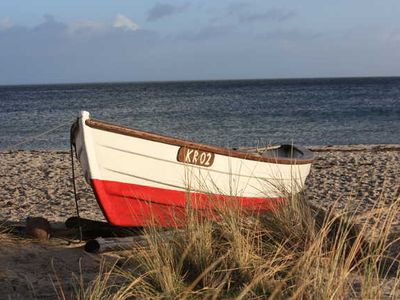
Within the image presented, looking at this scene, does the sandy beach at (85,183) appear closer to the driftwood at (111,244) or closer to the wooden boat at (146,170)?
the wooden boat at (146,170)

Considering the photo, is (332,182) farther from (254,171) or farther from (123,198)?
(123,198)

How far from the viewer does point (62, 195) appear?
1031cm

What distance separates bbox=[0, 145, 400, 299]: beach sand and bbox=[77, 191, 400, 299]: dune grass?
17.3 inches

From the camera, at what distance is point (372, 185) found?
34.8 feet

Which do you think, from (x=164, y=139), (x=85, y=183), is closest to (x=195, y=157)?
(x=164, y=139)

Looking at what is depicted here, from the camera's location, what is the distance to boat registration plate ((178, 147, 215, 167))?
22.5ft

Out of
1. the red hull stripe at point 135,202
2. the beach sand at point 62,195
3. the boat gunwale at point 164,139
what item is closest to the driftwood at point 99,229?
the red hull stripe at point 135,202

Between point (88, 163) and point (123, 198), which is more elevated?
point (88, 163)

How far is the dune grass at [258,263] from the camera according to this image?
11.2ft

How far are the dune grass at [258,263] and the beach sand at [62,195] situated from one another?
44cm

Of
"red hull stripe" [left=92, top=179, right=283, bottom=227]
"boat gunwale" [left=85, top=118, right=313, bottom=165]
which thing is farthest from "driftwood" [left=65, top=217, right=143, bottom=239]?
"boat gunwale" [left=85, top=118, right=313, bottom=165]

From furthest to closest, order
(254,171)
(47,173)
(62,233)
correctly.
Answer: (47,173) → (254,171) → (62,233)

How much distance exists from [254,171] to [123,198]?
6.04 ft

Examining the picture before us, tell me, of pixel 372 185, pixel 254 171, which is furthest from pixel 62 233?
pixel 372 185
